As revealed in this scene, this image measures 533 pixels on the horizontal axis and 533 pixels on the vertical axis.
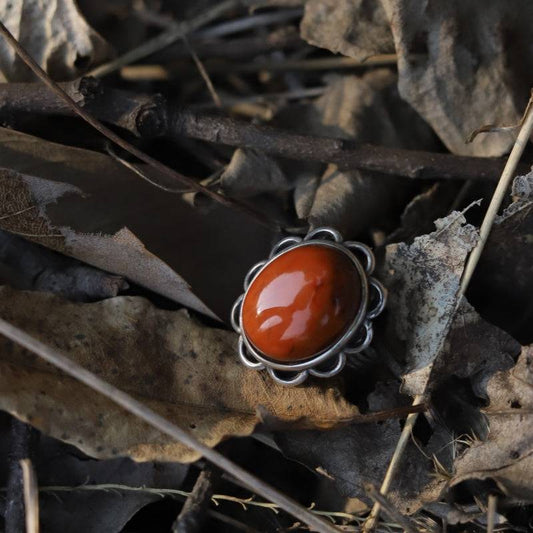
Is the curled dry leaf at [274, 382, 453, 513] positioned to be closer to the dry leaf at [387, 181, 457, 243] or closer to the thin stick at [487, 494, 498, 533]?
the thin stick at [487, 494, 498, 533]

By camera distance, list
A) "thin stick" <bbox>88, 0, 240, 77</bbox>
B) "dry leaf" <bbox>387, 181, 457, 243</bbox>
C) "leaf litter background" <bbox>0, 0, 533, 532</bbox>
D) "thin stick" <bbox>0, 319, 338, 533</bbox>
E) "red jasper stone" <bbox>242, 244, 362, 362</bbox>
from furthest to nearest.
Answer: "thin stick" <bbox>88, 0, 240, 77</bbox> < "dry leaf" <bbox>387, 181, 457, 243</bbox> < "red jasper stone" <bbox>242, 244, 362, 362</bbox> < "leaf litter background" <bbox>0, 0, 533, 532</bbox> < "thin stick" <bbox>0, 319, 338, 533</bbox>

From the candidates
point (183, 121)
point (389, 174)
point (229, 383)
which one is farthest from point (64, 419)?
point (389, 174)

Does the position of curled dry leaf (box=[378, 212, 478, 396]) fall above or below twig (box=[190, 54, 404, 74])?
below

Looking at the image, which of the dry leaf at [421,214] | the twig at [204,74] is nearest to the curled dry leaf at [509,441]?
the dry leaf at [421,214]

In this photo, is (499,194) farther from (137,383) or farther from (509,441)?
(137,383)

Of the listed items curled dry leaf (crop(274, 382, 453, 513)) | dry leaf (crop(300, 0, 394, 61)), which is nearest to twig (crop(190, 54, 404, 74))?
dry leaf (crop(300, 0, 394, 61))

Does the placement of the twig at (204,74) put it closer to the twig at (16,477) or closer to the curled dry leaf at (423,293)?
the curled dry leaf at (423,293)
